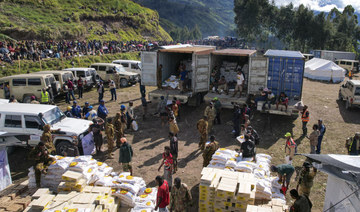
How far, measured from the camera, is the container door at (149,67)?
15156 millimetres

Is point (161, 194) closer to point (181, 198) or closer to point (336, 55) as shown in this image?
point (181, 198)

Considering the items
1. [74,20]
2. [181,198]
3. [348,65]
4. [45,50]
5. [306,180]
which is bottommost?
[181,198]

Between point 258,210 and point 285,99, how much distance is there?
833 centimetres

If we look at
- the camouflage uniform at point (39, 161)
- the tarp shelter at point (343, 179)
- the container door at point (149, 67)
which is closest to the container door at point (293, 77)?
the container door at point (149, 67)

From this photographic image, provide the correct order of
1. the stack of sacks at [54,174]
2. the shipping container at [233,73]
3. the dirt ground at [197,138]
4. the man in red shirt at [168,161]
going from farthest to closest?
the shipping container at [233,73] → the dirt ground at [197,138] → the man in red shirt at [168,161] → the stack of sacks at [54,174]

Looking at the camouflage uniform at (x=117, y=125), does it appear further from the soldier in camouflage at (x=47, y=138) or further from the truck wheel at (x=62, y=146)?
the soldier in camouflage at (x=47, y=138)

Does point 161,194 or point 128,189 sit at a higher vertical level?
point 161,194

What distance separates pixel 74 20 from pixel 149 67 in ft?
116

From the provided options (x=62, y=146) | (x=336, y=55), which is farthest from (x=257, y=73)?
(x=336, y=55)

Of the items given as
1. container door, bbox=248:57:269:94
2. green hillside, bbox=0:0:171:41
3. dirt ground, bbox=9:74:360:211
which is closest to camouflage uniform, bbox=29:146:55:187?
dirt ground, bbox=9:74:360:211

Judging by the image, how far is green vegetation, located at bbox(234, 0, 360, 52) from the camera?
156ft

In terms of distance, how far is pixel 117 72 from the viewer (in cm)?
2184

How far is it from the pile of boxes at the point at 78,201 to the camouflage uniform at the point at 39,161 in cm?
109

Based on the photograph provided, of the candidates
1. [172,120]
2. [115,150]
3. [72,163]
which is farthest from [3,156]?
[172,120]
